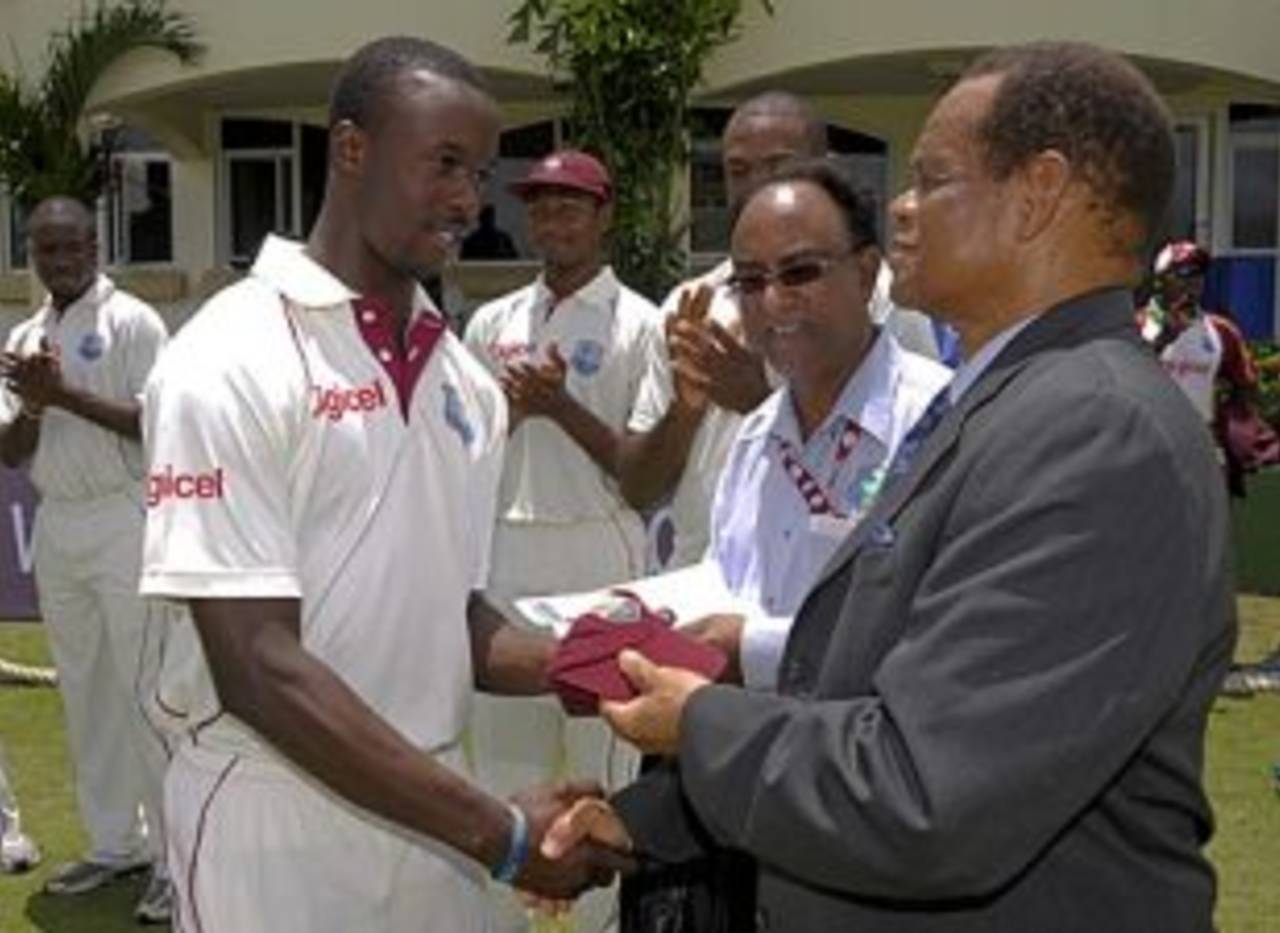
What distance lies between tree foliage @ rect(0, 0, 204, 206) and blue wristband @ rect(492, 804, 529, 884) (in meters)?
14.3

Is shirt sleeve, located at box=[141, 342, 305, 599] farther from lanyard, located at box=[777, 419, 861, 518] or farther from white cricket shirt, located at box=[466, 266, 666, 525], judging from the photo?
white cricket shirt, located at box=[466, 266, 666, 525]

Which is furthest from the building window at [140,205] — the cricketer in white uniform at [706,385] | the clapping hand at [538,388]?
the cricketer in white uniform at [706,385]

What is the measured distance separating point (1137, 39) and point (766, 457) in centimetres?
1370

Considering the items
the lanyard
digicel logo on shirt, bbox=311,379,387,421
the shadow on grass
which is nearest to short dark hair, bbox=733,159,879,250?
the lanyard

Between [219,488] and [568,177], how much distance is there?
323 centimetres

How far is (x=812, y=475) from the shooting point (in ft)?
11.5

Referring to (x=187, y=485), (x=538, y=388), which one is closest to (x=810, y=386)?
(x=187, y=485)

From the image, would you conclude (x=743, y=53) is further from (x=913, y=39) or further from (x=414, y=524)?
(x=414, y=524)

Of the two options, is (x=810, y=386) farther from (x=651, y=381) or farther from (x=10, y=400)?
(x=10, y=400)

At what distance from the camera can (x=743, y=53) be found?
54.3 ft

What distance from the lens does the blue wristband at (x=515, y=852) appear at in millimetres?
2857

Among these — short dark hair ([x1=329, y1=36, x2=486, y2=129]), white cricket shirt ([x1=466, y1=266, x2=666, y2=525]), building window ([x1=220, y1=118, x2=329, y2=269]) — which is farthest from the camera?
building window ([x1=220, y1=118, x2=329, y2=269])

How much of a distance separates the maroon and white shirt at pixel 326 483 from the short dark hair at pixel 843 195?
2.61ft

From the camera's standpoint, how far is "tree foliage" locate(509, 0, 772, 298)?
15.3 metres
